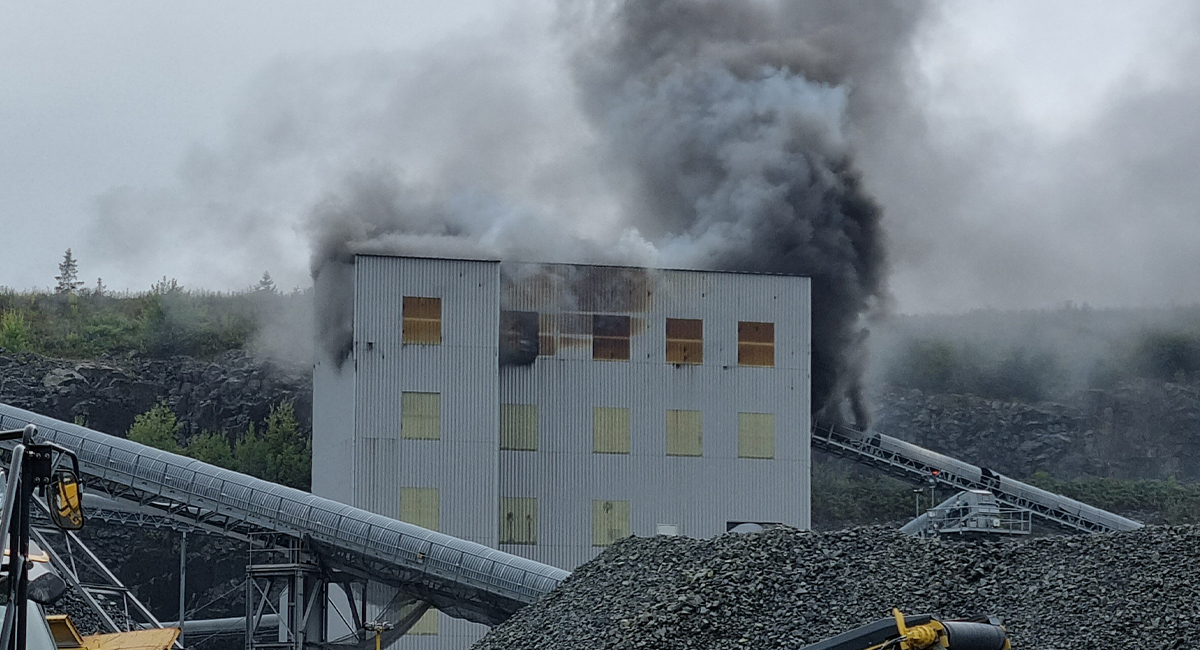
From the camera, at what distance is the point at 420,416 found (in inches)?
1939

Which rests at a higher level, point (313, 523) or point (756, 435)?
point (756, 435)

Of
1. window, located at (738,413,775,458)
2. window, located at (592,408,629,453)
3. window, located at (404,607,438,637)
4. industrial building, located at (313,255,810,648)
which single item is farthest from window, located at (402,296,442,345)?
window, located at (738,413,775,458)

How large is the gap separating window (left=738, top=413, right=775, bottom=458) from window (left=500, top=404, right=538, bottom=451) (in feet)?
22.4

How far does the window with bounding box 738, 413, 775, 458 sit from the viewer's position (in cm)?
5159

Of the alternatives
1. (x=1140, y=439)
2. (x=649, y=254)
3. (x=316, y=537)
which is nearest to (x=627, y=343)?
(x=649, y=254)

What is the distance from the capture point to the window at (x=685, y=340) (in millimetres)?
51531

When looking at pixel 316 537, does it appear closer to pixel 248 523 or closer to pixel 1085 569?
pixel 248 523

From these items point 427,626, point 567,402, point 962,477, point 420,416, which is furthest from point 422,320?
point 962,477

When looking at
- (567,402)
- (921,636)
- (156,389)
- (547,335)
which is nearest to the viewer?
(921,636)

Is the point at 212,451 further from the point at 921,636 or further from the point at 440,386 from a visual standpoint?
the point at 921,636

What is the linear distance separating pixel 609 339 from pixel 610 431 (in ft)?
9.90

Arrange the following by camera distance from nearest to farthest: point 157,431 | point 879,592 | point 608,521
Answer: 1. point 879,592
2. point 608,521
3. point 157,431

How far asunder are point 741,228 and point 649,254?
4393mm

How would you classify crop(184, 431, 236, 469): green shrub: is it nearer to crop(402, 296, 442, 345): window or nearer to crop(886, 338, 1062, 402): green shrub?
crop(402, 296, 442, 345): window
